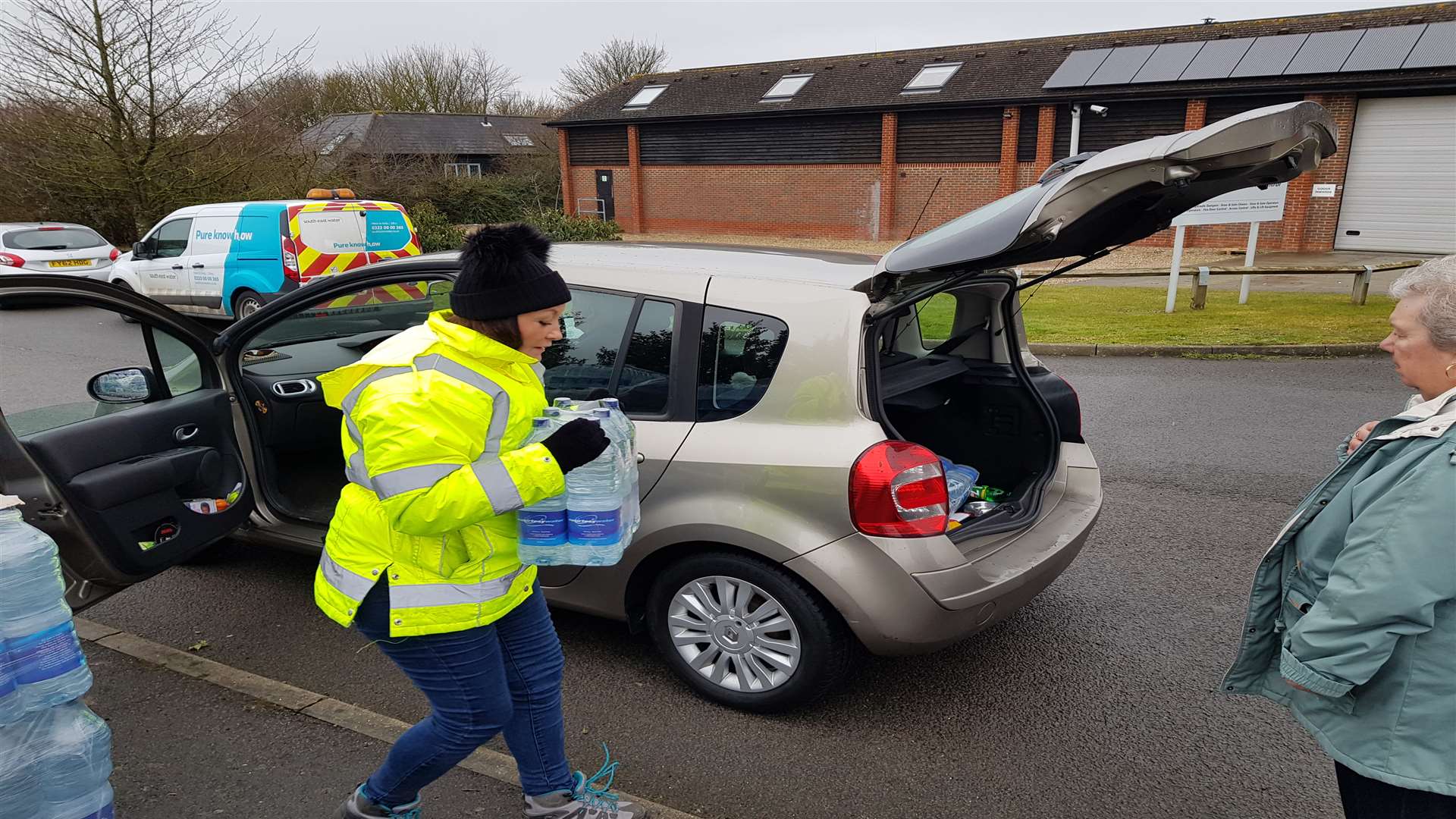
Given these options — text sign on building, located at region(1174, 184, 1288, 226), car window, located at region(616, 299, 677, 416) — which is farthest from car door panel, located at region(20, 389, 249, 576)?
text sign on building, located at region(1174, 184, 1288, 226)

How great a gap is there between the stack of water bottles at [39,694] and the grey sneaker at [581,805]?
1.05m

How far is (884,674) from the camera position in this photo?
3.40 meters

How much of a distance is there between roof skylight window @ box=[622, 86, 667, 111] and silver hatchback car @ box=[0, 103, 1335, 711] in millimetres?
27719

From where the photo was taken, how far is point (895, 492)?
9.05 ft

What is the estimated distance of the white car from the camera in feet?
49.5

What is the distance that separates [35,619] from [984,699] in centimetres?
280

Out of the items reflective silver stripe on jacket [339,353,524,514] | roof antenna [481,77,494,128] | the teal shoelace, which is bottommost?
the teal shoelace

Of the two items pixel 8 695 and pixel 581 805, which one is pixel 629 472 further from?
pixel 8 695

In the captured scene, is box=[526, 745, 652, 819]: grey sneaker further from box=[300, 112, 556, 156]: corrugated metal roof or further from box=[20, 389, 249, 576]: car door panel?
box=[300, 112, 556, 156]: corrugated metal roof

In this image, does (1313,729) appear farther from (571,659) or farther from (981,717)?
(571,659)

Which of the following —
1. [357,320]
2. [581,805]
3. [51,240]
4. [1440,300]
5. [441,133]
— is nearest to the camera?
[1440,300]

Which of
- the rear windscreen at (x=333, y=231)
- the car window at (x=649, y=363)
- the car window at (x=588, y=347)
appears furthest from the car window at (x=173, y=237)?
the car window at (x=649, y=363)

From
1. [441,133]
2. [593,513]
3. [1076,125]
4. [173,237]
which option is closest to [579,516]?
[593,513]

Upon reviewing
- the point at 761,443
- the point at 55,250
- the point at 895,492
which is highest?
the point at 55,250
